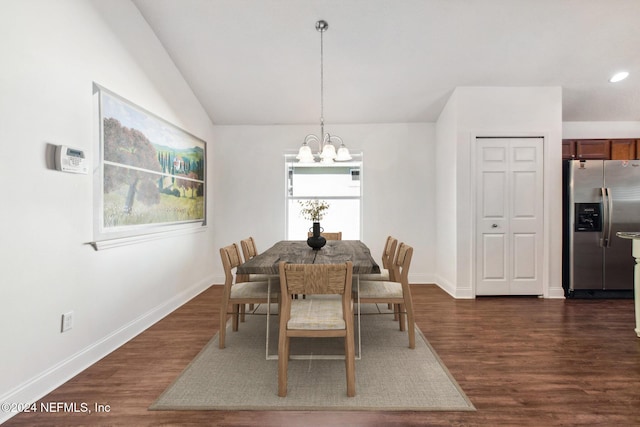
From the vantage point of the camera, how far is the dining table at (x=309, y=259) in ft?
8.05

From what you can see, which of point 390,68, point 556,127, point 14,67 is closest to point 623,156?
point 556,127

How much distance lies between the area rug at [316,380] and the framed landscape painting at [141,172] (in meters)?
1.40

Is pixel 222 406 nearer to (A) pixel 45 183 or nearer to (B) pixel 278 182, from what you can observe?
(A) pixel 45 183

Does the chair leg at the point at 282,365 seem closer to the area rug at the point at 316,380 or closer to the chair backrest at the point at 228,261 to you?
the area rug at the point at 316,380

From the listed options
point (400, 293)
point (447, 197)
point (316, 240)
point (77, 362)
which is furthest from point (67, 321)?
point (447, 197)

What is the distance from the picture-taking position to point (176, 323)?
11.4 ft

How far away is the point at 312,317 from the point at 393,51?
3148 mm

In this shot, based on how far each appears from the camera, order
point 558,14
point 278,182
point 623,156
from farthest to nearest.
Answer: point 278,182 < point 623,156 < point 558,14

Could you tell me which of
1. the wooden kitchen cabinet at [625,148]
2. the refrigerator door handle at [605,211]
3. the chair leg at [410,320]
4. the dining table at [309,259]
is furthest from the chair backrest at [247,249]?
the wooden kitchen cabinet at [625,148]

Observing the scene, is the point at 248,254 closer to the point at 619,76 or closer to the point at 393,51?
the point at 393,51

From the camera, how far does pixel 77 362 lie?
7.93ft

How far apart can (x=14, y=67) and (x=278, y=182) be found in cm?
363

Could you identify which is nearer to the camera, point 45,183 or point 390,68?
point 45,183

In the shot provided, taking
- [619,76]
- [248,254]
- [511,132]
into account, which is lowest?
[248,254]
